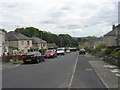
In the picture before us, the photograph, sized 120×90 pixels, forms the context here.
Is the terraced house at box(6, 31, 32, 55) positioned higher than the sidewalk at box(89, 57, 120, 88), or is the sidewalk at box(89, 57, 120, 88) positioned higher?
the terraced house at box(6, 31, 32, 55)

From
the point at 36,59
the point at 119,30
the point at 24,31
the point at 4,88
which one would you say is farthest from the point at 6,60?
the point at 24,31

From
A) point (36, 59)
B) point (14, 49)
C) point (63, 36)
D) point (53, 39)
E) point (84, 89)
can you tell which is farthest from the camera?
point (63, 36)

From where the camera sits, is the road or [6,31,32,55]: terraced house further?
[6,31,32,55]: terraced house

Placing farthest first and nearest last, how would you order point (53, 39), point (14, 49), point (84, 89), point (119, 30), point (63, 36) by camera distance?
1. point (63, 36)
2. point (53, 39)
3. point (14, 49)
4. point (119, 30)
5. point (84, 89)

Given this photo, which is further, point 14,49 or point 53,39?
point 53,39

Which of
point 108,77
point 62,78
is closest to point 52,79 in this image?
point 62,78

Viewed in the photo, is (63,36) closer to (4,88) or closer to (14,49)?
(14,49)

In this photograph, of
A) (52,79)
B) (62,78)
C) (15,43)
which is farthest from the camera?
(15,43)

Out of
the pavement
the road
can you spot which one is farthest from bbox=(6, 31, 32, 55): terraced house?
the road

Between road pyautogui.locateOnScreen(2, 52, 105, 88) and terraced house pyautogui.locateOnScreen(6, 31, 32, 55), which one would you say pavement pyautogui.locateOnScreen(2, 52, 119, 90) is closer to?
road pyautogui.locateOnScreen(2, 52, 105, 88)

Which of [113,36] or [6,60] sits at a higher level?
[113,36]

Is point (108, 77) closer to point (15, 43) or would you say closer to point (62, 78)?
point (62, 78)

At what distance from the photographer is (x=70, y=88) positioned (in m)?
8.69

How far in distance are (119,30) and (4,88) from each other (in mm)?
46849
